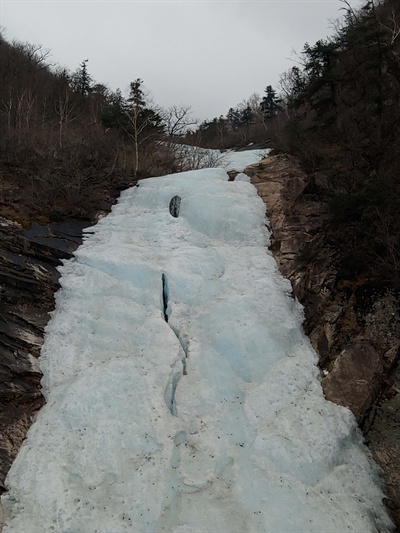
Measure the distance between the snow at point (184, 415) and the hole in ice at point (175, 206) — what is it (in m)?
2.27

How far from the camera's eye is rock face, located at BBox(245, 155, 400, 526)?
6.41 metres

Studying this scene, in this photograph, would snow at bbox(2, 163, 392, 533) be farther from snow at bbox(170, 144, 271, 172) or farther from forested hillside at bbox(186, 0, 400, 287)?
snow at bbox(170, 144, 271, 172)

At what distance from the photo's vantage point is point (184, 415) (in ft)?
20.6

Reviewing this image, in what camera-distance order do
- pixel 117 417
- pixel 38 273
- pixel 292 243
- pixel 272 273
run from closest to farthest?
pixel 117 417 < pixel 38 273 < pixel 272 273 < pixel 292 243

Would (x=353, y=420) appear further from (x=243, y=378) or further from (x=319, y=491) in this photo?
(x=243, y=378)

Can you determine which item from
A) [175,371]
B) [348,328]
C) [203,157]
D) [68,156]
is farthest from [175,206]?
[203,157]

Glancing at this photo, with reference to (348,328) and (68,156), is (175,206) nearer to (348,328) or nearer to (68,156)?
(68,156)

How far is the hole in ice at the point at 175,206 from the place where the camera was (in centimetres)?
1183

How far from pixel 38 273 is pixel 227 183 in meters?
6.96

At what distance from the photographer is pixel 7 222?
9500 millimetres

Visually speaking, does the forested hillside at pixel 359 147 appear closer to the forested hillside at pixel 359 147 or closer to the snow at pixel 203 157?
the forested hillside at pixel 359 147

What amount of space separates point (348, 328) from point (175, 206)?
6.60 metres

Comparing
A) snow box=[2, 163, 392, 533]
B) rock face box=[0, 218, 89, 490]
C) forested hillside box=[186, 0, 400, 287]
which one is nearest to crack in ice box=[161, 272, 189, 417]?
snow box=[2, 163, 392, 533]

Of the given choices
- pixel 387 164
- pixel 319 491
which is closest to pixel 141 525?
pixel 319 491
